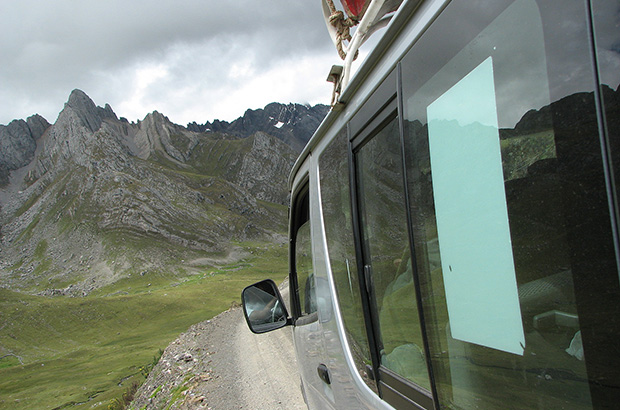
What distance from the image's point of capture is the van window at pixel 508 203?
888 millimetres

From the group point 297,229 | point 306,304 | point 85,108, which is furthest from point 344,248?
point 85,108

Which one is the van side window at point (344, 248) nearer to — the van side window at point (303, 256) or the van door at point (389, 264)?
the van door at point (389, 264)

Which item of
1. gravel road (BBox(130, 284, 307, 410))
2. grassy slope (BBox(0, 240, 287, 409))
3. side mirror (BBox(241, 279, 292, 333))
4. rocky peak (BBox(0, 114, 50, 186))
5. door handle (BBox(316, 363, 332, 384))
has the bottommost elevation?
grassy slope (BBox(0, 240, 287, 409))

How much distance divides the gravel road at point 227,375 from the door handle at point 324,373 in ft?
15.1

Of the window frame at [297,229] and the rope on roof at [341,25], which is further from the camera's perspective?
the window frame at [297,229]

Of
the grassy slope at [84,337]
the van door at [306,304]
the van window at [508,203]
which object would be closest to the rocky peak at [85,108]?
the grassy slope at [84,337]

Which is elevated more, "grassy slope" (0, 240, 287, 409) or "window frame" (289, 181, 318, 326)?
"window frame" (289, 181, 318, 326)

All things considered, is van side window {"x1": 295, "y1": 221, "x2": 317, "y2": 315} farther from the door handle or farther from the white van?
the white van

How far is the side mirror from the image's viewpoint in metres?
3.85

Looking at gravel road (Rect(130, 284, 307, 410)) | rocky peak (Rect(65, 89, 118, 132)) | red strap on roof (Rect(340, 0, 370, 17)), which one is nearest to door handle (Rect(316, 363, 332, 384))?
Result: red strap on roof (Rect(340, 0, 370, 17))

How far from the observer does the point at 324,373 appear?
269 cm

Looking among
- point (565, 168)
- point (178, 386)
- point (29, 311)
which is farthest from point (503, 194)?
point (29, 311)

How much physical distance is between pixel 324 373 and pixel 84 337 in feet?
180

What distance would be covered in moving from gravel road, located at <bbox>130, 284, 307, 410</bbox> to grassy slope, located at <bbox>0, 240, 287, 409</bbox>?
13.6 metres
